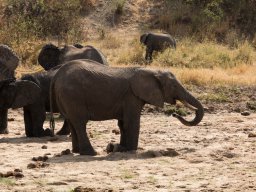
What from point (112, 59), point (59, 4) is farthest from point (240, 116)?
point (59, 4)

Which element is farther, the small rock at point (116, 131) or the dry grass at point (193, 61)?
the dry grass at point (193, 61)

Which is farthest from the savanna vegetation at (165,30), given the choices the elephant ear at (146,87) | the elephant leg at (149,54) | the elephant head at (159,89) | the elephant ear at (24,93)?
the elephant ear at (146,87)

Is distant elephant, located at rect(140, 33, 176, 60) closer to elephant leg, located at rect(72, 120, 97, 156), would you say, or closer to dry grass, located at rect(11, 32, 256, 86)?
dry grass, located at rect(11, 32, 256, 86)

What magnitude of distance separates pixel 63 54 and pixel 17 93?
121 inches

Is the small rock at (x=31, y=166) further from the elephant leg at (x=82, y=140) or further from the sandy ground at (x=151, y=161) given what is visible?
the elephant leg at (x=82, y=140)

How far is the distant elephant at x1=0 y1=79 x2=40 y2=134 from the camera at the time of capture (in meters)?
12.1

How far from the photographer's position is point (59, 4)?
29.8 metres

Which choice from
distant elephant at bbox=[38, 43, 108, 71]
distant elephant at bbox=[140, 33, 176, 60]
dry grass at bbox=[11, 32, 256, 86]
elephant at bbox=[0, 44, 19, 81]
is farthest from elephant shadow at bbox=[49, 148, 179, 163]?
distant elephant at bbox=[140, 33, 176, 60]

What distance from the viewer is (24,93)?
39.7 ft

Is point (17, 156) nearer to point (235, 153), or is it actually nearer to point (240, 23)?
point (235, 153)

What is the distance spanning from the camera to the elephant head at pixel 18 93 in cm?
1210

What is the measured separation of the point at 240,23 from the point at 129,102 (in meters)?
22.0

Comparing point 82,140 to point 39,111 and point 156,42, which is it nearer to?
point 39,111

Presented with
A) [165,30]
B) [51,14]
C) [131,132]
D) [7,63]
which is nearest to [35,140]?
[7,63]
